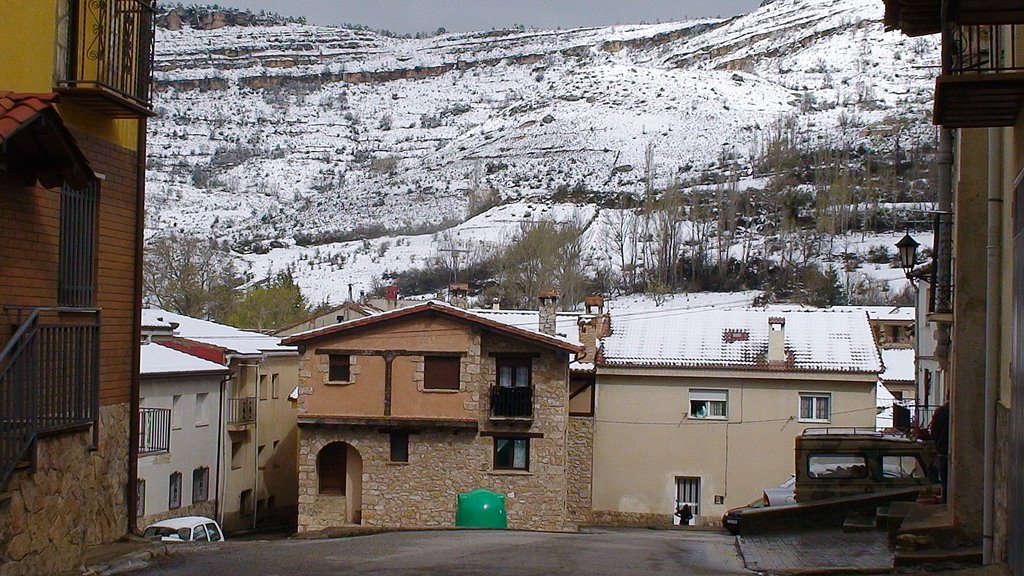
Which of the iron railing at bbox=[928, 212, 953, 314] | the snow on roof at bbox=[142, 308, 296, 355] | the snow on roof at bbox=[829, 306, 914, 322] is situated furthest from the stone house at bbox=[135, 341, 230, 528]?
the snow on roof at bbox=[829, 306, 914, 322]

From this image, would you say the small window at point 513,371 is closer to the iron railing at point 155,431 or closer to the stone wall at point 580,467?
the stone wall at point 580,467

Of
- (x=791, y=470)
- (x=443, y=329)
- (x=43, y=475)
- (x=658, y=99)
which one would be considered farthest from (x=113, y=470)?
(x=658, y=99)

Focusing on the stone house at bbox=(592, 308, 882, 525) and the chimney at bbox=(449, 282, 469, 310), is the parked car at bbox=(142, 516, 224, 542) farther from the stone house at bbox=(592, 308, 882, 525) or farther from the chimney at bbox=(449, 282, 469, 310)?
the chimney at bbox=(449, 282, 469, 310)

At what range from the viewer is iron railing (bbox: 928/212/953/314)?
17.9 meters

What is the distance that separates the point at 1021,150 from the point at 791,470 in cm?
2594

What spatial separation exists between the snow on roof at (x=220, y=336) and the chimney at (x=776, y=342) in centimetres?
1451

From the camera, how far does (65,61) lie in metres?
11.2

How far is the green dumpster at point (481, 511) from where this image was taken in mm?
28188

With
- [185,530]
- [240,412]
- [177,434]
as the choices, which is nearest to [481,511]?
[177,434]

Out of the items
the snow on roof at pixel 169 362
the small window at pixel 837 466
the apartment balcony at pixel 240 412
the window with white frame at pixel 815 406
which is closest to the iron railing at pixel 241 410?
the apartment balcony at pixel 240 412

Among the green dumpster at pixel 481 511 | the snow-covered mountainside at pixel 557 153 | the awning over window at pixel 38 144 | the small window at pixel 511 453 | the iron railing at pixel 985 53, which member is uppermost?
the snow-covered mountainside at pixel 557 153

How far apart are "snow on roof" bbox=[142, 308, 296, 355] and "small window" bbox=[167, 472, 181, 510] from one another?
17.2 feet

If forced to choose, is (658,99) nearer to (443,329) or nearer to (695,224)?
(695,224)

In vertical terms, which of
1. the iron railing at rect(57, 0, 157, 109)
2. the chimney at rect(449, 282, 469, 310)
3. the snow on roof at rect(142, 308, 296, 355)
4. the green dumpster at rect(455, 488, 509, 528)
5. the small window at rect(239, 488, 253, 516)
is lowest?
the small window at rect(239, 488, 253, 516)
